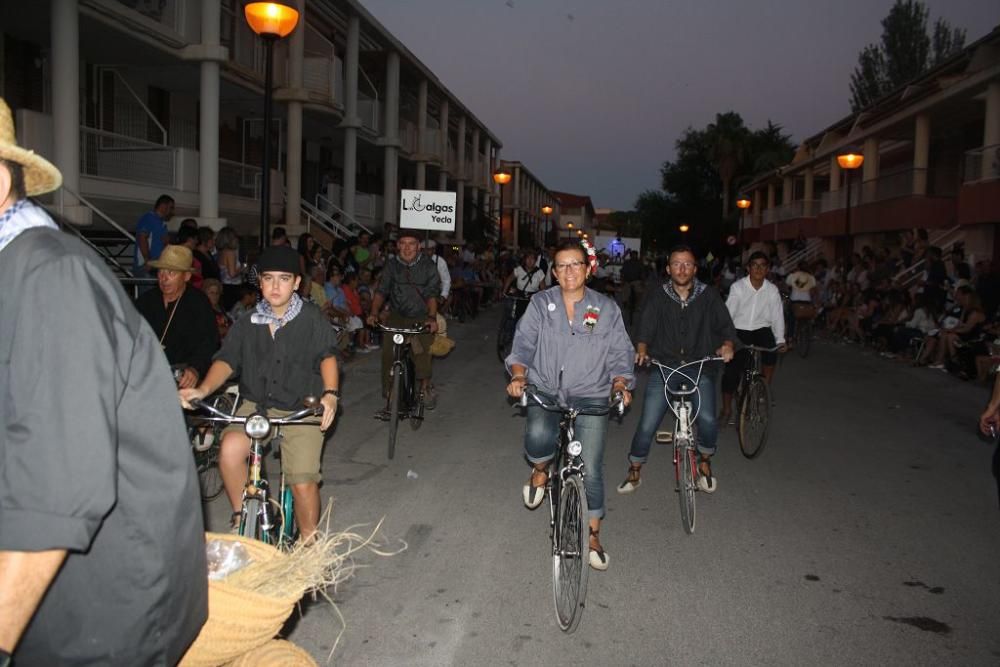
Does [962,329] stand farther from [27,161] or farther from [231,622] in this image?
[27,161]

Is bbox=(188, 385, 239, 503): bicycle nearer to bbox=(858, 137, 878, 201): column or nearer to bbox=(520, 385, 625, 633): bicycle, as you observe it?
bbox=(520, 385, 625, 633): bicycle

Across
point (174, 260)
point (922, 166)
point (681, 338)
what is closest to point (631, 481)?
point (681, 338)

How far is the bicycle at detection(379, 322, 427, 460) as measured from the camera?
8.53 meters

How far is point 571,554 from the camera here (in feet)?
15.1

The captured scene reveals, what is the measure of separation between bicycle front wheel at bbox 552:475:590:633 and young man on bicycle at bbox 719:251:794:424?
4.91 meters

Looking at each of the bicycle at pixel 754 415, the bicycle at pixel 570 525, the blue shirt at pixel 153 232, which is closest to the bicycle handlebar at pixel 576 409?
the bicycle at pixel 570 525

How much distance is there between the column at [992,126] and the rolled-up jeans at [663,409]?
2002 centimetres

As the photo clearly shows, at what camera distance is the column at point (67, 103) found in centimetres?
1433

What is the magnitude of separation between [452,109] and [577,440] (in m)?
42.6

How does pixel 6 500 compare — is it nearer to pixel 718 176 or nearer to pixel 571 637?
pixel 571 637

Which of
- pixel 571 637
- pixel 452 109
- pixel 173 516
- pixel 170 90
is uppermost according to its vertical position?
pixel 452 109

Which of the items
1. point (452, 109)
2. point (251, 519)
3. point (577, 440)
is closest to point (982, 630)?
point (577, 440)

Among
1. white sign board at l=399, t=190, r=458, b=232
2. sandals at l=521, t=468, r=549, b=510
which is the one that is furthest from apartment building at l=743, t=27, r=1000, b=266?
sandals at l=521, t=468, r=549, b=510

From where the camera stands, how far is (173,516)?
75.8 inches
